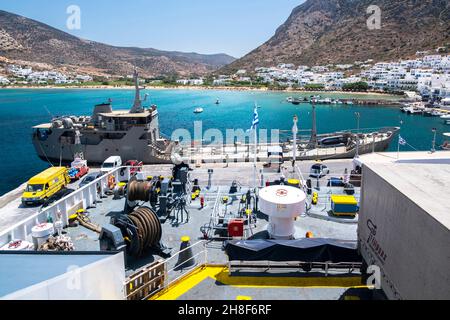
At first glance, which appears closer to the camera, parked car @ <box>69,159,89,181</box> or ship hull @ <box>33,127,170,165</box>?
parked car @ <box>69,159,89,181</box>

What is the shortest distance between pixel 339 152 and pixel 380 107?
8573 cm

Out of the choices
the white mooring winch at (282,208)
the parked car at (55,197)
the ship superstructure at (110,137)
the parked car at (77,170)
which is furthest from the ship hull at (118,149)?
the white mooring winch at (282,208)

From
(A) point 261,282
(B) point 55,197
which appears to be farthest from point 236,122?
(A) point 261,282

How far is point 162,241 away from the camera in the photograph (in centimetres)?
1239

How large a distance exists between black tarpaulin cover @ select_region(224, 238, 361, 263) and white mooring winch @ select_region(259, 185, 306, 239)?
194 cm

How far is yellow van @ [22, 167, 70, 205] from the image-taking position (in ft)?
67.4

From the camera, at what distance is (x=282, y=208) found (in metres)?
11.5

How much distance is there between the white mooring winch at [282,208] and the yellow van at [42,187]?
15.5m

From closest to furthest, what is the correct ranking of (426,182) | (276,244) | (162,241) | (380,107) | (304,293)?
1. (426,182)
2. (304,293)
3. (276,244)
4. (162,241)
5. (380,107)

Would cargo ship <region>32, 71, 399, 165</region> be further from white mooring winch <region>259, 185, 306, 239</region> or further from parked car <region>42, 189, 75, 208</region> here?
white mooring winch <region>259, 185, 306, 239</region>

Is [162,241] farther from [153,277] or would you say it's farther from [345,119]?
[345,119]

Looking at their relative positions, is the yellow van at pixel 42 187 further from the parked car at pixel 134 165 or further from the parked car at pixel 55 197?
the parked car at pixel 134 165

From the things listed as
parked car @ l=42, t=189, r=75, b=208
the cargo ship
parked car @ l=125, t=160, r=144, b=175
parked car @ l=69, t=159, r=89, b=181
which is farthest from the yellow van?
the cargo ship
